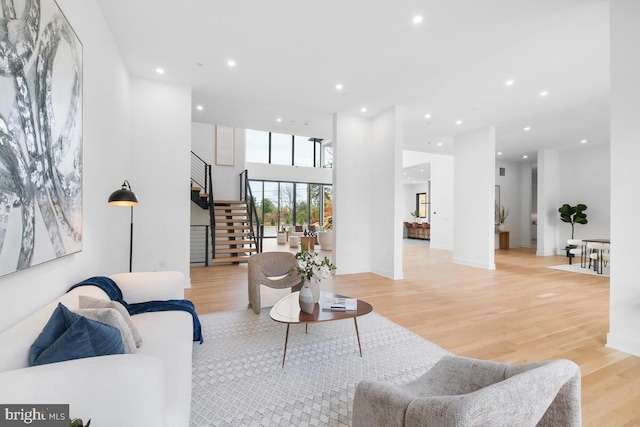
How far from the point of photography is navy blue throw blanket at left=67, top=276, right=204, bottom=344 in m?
2.39

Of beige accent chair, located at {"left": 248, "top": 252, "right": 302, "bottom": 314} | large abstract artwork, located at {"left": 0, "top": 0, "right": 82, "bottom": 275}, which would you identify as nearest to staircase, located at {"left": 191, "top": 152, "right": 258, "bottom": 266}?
beige accent chair, located at {"left": 248, "top": 252, "right": 302, "bottom": 314}

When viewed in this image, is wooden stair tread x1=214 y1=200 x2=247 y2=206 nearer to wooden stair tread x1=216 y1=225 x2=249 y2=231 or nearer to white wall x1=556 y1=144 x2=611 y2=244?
wooden stair tread x1=216 y1=225 x2=249 y2=231

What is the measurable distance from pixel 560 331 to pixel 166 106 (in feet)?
20.5

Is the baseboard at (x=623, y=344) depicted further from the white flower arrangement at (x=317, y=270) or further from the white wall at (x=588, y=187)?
the white wall at (x=588, y=187)

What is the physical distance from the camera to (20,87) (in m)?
1.55

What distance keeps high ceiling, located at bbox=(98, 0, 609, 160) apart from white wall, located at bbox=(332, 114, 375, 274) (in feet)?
1.87

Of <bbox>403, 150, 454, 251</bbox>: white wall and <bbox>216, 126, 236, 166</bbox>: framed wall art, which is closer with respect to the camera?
<bbox>216, 126, 236, 166</bbox>: framed wall art

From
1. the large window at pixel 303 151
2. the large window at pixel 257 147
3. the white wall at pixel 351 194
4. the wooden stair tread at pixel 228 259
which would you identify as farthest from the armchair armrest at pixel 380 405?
the large window at pixel 303 151

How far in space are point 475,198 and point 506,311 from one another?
411 cm

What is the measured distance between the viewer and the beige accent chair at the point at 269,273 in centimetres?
367

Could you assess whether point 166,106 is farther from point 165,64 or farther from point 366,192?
point 366,192

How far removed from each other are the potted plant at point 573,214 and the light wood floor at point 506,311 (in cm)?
364

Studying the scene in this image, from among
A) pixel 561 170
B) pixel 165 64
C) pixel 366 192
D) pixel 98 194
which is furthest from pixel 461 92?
pixel 561 170

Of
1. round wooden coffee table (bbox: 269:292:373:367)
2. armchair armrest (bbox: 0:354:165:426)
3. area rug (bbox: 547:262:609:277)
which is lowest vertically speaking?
area rug (bbox: 547:262:609:277)
